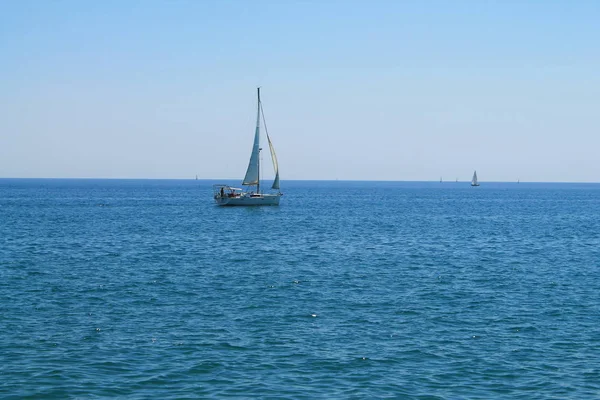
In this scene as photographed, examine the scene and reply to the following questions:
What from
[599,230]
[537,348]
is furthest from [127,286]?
[599,230]

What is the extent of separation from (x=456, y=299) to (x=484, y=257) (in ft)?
75.9

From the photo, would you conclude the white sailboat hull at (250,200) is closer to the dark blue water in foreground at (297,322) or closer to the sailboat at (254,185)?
the sailboat at (254,185)

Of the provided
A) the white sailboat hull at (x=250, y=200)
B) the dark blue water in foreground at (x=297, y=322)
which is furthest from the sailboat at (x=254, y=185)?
the dark blue water in foreground at (x=297, y=322)

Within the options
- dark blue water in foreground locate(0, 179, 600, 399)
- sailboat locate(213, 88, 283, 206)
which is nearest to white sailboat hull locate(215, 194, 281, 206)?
sailboat locate(213, 88, 283, 206)

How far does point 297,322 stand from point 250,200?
321 feet

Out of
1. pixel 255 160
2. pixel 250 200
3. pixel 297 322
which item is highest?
pixel 255 160

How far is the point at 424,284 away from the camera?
45.7 m

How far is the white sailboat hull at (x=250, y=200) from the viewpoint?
430 ft

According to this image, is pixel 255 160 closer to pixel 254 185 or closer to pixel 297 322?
pixel 254 185

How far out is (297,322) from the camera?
33.9 metres

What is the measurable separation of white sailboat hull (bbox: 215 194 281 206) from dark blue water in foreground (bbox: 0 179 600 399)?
61736 millimetres

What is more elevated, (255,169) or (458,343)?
(255,169)

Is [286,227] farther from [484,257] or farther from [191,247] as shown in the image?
[484,257]

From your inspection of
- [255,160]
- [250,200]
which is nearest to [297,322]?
[255,160]
